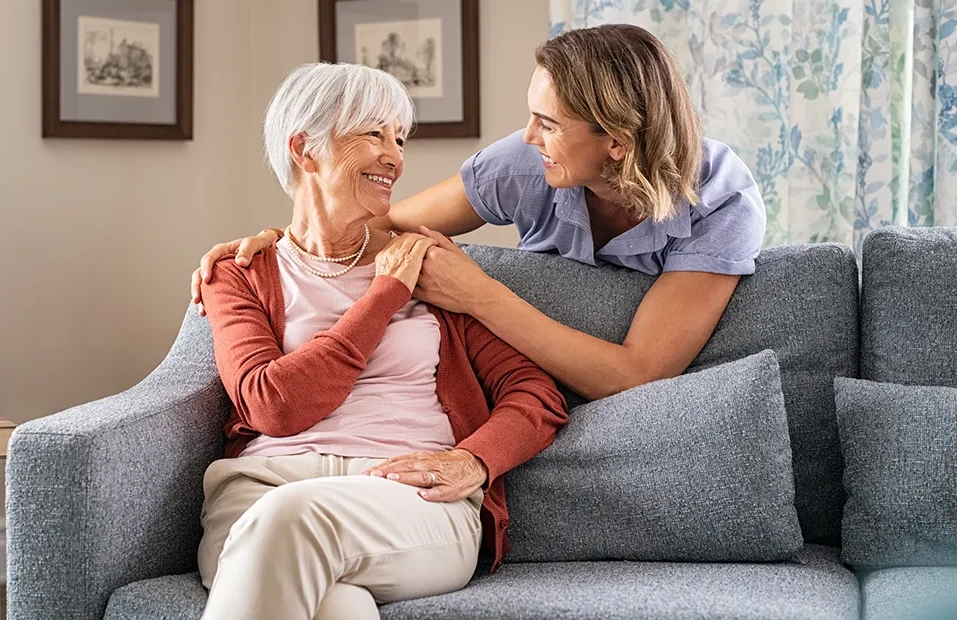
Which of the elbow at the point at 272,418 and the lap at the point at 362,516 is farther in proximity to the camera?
the elbow at the point at 272,418

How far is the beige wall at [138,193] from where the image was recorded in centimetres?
288

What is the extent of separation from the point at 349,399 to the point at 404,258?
0.27 metres

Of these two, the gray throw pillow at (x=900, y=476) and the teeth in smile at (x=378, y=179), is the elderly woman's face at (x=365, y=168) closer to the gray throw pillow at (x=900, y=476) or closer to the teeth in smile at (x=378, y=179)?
the teeth in smile at (x=378, y=179)

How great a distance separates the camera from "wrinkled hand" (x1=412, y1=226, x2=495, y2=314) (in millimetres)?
1881

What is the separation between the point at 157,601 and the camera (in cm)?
153

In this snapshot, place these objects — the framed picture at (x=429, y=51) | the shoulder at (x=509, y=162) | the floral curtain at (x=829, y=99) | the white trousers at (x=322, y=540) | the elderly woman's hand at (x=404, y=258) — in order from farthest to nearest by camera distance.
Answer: the framed picture at (x=429, y=51), the floral curtain at (x=829, y=99), the shoulder at (x=509, y=162), the elderly woman's hand at (x=404, y=258), the white trousers at (x=322, y=540)

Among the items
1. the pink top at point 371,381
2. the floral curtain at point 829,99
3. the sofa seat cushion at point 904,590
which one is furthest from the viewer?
the floral curtain at point 829,99

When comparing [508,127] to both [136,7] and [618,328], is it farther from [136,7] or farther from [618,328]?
[618,328]

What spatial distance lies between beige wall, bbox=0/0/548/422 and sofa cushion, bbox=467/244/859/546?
1.20 m

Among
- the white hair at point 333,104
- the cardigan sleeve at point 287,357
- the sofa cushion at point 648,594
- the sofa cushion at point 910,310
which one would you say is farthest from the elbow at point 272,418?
the sofa cushion at point 910,310

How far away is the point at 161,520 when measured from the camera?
1.68 meters

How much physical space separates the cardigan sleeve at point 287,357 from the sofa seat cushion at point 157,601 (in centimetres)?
28

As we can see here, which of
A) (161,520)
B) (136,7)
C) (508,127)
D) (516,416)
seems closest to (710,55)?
(508,127)

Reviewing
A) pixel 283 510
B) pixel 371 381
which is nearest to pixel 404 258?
pixel 371 381
